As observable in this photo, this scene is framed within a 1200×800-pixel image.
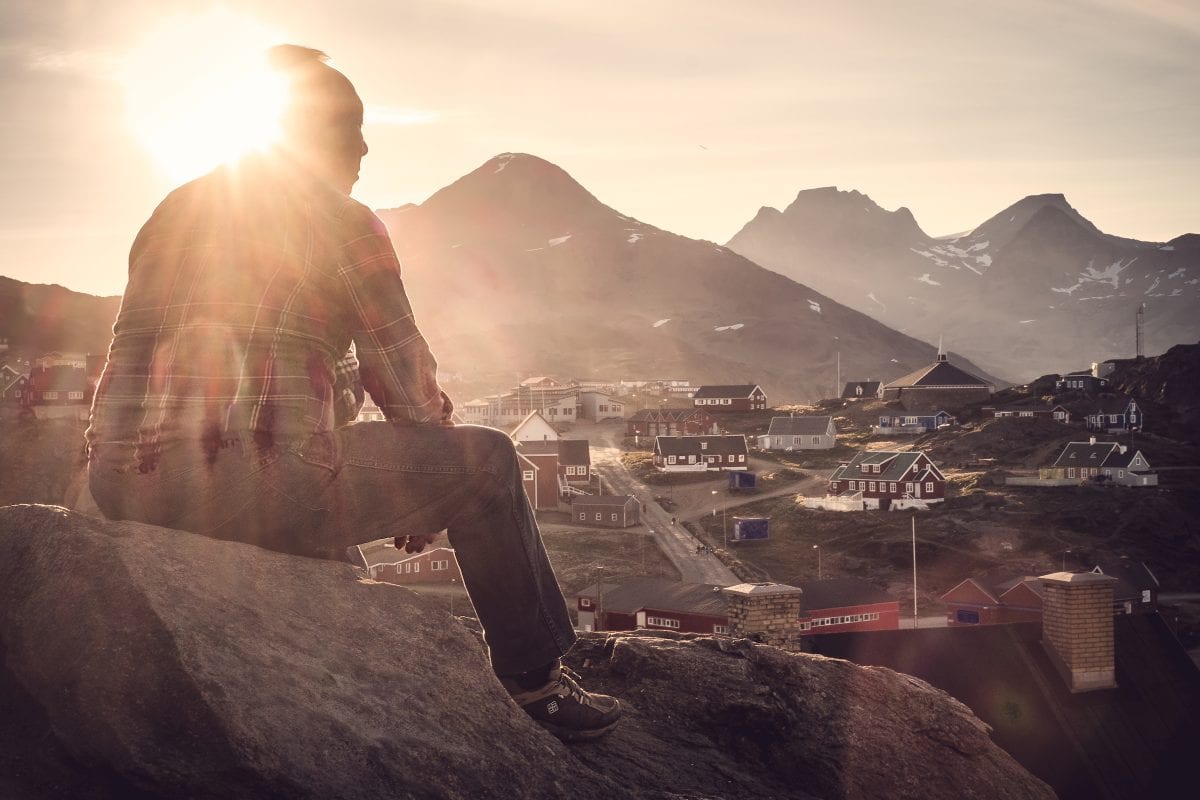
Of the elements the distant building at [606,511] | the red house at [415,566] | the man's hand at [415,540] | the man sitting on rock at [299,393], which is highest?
the man sitting on rock at [299,393]

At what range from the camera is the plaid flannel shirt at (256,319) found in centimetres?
373

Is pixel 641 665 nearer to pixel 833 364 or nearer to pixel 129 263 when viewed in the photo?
pixel 129 263

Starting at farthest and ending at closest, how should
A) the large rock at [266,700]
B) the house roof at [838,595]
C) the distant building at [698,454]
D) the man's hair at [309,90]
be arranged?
the distant building at [698,454], the house roof at [838,595], the man's hair at [309,90], the large rock at [266,700]

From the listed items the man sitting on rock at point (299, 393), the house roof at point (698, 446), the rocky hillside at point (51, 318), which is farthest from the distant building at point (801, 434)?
the man sitting on rock at point (299, 393)

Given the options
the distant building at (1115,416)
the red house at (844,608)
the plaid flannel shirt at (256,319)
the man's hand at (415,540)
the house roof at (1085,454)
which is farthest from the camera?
the distant building at (1115,416)

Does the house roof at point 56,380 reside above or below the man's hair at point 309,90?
above

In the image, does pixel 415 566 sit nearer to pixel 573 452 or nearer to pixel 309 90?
pixel 573 452

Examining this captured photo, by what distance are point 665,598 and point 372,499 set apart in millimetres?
32539

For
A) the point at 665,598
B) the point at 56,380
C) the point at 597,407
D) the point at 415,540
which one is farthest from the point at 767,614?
the point at 597,407

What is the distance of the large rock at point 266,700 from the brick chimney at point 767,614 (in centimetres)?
493

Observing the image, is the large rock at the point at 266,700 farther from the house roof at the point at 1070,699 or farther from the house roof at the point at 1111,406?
the house roof at the point at 1111,406

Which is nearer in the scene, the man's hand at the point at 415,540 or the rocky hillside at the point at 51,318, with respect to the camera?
the man's hand at the point at 415,540

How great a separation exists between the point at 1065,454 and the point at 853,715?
7268 centimetres

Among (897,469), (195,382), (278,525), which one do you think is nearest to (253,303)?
(195,382)
